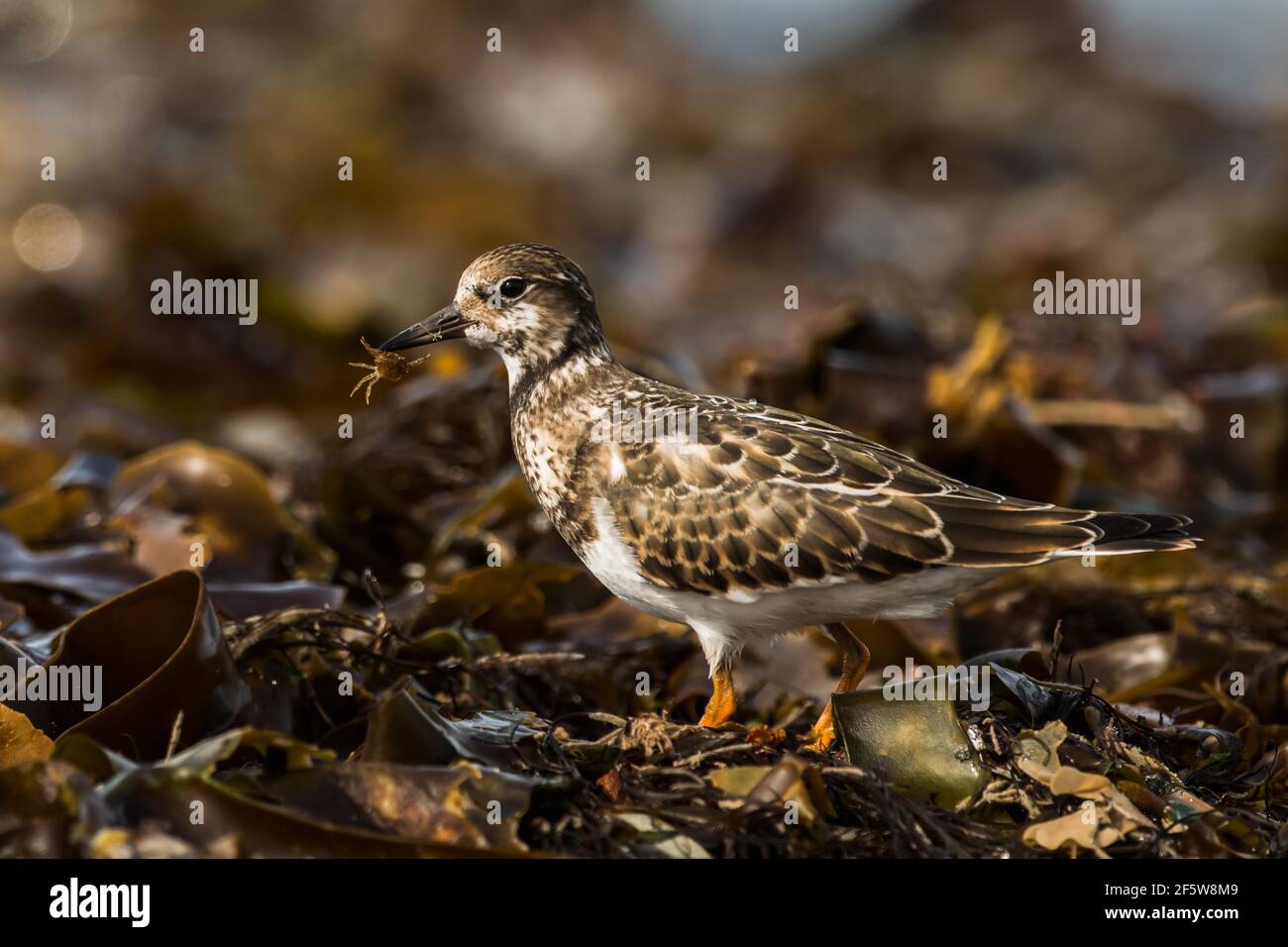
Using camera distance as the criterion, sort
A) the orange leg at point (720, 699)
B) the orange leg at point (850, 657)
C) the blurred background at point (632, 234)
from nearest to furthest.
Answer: the orange leg at point (720, 699) < the orange leg at point (850, 657) < the blurred background at point (632, 234)

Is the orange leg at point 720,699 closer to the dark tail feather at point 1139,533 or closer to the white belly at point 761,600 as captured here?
the white belly at point 761,600

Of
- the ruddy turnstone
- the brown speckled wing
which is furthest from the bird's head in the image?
the brown speckled wing

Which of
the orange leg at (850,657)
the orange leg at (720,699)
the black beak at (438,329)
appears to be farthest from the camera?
the black beak at (438,329)

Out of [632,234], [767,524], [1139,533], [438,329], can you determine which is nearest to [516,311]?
[438,329]

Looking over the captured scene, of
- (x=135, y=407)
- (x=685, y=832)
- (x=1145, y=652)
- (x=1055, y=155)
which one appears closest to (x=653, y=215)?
(x=1055, y=155)

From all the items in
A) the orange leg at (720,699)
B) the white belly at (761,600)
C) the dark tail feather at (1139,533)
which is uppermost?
the dark tail feather at (1139,533)

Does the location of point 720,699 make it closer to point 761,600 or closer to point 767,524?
point 761,600

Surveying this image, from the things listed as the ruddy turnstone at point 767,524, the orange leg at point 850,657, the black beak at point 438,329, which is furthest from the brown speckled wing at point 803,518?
the black beak at point 438,329
